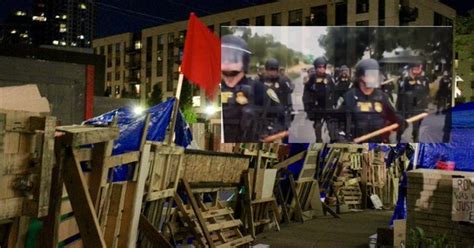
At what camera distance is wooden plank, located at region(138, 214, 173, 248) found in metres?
8.36

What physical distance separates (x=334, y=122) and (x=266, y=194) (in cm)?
619

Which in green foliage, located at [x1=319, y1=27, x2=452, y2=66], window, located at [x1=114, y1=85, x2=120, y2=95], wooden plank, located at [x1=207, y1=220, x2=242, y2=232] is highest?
window, located at [x1=114, y1=85, x2=120, y2=95]

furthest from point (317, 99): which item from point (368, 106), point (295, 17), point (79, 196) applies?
point (295, 17)

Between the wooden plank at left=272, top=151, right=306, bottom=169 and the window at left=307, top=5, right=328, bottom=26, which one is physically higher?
the window at left=307, top=5, right=328, bottom=26

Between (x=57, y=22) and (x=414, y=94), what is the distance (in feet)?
519

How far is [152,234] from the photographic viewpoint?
842 cm

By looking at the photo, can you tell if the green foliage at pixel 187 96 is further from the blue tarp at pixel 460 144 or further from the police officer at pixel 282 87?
the police officer at pixel 282 87

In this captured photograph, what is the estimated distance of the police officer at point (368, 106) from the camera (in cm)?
868

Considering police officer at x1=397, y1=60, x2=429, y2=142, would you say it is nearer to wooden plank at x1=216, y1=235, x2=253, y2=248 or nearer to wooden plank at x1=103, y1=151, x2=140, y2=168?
wooden plank at x1=216, y1=235, x2=253, y2=248

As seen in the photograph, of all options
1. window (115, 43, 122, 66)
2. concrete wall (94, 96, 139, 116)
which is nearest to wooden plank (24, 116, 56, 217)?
concrete wall (94, 96, 139, 116)

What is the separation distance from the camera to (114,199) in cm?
709

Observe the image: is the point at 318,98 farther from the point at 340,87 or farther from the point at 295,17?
the point at 295,17

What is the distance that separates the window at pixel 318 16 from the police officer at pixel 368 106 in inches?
2251

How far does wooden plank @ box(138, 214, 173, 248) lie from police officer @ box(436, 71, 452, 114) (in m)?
4.67
